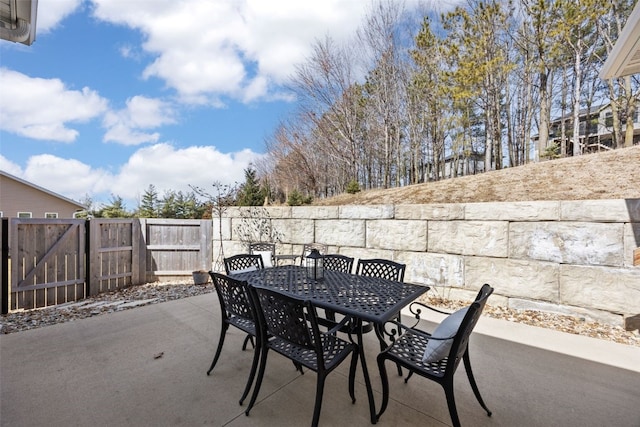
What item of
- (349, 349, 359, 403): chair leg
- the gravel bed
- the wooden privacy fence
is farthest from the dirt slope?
the wooden privacy fence

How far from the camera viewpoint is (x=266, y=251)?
516 cm

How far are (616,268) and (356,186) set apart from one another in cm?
462

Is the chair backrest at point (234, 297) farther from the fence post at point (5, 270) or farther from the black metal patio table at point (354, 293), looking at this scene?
the fence post at point (5, 270)

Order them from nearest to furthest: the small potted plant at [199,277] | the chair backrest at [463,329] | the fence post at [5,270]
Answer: the chair backrest at [463,329] < the fence post at [5,270] < the small potted plant at [199,277]

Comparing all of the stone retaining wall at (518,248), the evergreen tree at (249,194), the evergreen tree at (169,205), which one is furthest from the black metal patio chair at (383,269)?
the evergreen tree at (169,205)

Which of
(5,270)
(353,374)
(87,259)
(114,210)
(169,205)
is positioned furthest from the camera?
(114,210)

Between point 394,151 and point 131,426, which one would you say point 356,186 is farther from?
point 131,426

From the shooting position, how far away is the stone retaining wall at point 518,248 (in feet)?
9.27

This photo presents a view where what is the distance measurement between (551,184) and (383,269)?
326cm

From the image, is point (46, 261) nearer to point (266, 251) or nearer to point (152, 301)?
point (152, 301)

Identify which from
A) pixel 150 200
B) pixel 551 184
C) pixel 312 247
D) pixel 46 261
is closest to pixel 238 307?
pixel 312 247

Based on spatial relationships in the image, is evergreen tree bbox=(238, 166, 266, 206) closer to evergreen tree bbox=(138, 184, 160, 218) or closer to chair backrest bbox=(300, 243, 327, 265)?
chair backrest bbox=(300, 243, 327, 265)

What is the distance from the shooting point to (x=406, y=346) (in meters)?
1.80

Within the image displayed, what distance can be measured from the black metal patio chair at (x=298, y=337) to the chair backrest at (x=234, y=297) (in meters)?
0.14
